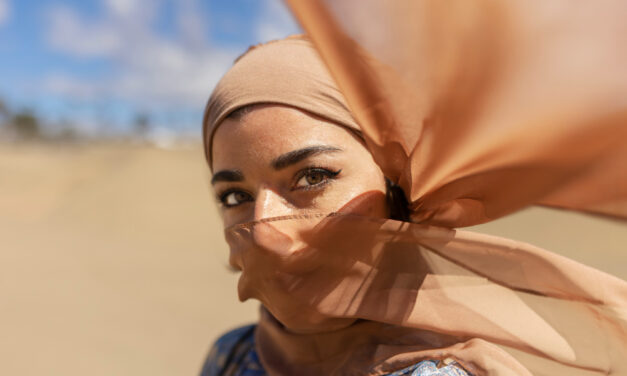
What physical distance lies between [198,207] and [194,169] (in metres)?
4.01

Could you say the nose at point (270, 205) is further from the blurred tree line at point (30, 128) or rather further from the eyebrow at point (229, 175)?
the blurred tree line at point (30, 128)

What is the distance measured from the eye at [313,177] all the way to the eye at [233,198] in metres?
0.17

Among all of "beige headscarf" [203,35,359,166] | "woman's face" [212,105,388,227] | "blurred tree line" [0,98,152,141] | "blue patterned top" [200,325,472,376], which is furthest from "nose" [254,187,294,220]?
"blurred tree line" [0,98,152,141]

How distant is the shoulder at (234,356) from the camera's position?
1679 mm

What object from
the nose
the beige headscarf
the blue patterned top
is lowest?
the blue patterned top

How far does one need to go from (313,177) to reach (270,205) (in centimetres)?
12

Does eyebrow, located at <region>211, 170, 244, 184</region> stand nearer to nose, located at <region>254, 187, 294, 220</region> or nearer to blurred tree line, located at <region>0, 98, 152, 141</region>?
nose, located at <region>254, 187, 294, 220</region>

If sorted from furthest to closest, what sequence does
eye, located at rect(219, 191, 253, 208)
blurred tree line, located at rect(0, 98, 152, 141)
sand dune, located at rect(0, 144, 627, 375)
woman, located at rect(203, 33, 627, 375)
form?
blurred tree line, located at rect(0, 98, 152, 141) < sand dune, located at rect(0, 144, 627, 375) < eye, located at rect(219, 191, 253, 208) < woman, located at rect(203, 33, 627, 375)

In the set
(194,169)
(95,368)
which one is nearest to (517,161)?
(95,368)

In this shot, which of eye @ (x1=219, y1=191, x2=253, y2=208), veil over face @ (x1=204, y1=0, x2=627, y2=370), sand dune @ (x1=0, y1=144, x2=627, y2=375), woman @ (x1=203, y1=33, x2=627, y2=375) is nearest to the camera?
veil over face @ (x1=204, y1=0, x2=627, y2=370)

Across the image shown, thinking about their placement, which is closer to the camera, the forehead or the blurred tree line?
the forehead

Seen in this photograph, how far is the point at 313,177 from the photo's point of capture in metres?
1.22

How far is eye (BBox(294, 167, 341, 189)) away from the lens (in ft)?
3.96

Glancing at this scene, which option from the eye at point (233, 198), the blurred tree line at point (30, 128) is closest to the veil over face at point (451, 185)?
the eye at point (233, 198)
